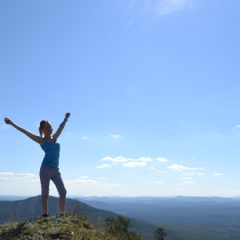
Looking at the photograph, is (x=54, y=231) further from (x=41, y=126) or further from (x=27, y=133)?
(x=41, y=126)

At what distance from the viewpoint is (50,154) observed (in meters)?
8.16

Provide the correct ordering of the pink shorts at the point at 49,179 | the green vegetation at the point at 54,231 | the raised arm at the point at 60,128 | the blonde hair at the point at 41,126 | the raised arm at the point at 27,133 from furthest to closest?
the raised arm at the point at 60,128, the blonde hair at the point at 41,126, the pink shorts at the point at 49,179, the raised arm at the point at 27,133, the green vegetation at the point at 54,231

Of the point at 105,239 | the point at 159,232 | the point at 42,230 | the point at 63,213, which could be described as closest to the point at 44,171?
the point at 63,213

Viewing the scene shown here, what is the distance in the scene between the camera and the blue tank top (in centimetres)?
814

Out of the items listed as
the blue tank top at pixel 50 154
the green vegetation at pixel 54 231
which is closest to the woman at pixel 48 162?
the blue tank top at pixel 50 154

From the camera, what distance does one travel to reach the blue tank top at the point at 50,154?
8.14m

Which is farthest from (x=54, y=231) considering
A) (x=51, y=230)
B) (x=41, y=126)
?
(x=41, y=126)

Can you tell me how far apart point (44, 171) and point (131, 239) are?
2760 mm

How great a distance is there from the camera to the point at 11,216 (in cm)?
815

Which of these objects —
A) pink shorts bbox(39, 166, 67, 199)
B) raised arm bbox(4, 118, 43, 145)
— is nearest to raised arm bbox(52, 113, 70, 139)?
raised arm bbox(4, 118, 43, 145)

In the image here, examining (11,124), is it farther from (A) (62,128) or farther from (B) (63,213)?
(B) (63,213)

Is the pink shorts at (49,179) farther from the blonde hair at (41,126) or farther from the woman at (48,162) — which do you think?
the blonde hair at (41,126)

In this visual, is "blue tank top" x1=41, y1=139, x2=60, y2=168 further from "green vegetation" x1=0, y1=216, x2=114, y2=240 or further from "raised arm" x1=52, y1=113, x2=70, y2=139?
"green vegetation" x1=0, y1=216, x2=114, y2=240

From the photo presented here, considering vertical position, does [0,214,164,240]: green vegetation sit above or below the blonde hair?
below
